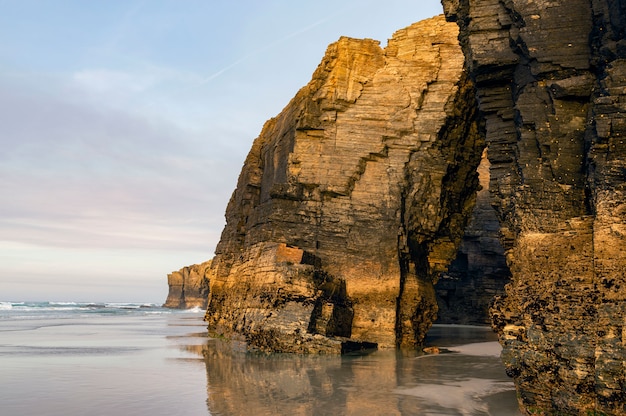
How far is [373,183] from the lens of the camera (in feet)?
92.1

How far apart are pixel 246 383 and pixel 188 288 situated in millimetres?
108232

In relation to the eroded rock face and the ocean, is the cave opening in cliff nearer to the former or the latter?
the eroded rock face

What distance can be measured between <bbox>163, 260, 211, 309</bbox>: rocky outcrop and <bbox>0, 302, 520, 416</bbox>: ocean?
85394mm

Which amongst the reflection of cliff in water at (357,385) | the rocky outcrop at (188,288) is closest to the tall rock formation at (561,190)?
the reflection of cliff in water at (357,385)

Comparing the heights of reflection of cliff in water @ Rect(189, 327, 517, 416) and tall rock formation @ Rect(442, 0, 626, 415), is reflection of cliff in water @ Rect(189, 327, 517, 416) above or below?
below

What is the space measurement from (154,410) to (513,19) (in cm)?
1178

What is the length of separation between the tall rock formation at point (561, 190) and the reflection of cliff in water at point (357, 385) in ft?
7.03

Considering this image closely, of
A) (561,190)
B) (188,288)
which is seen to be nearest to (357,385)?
(561,190)

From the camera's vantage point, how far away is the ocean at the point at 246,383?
1310cm

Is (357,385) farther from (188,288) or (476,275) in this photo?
(188,288)

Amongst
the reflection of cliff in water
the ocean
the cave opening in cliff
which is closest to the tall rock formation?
the reflection of cliff in water

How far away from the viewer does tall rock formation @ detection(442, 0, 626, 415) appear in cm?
1038

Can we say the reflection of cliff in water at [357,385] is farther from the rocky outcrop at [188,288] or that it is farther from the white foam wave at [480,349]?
the rocky outcrop at [188,288]

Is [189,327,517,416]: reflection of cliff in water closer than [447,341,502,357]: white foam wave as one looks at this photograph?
Yes
